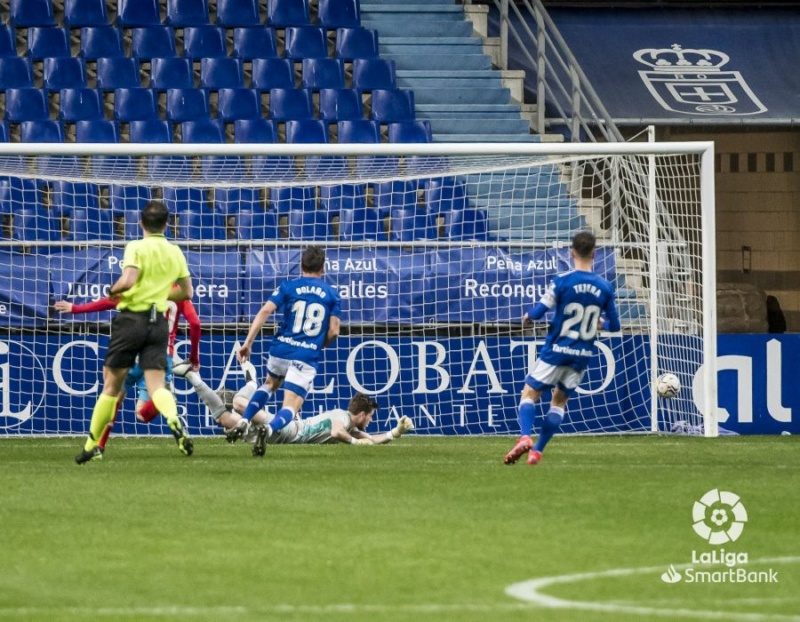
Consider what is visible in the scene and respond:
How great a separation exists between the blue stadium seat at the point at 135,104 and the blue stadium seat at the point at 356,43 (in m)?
2.48

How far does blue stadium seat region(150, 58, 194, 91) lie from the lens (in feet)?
59.2

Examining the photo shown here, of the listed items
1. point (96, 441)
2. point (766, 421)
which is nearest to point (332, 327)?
point (96, 441)

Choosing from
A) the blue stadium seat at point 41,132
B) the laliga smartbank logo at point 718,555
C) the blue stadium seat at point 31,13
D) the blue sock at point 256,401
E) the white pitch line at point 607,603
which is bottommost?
the white pitch line at point 607,603

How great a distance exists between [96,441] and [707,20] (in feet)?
47.6

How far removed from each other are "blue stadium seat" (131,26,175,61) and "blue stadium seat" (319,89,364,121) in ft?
6.48

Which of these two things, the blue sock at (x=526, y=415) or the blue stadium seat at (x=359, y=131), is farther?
the blue stadium seat at (x=359, y=131)

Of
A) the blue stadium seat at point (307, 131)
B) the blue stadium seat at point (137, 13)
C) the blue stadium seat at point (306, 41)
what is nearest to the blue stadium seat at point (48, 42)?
the blue stadium seat at point (137, 13)

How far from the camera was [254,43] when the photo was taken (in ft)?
61.6

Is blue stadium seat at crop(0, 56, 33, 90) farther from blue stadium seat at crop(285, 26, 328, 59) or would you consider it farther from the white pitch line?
the white pitch line

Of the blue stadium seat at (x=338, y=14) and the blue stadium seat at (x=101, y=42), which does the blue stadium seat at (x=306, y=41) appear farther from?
the blue stadium seat at (x=101, y=42)

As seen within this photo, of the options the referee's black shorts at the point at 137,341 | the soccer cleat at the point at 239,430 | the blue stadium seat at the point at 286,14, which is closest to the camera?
the referee's black shorts at the point at 137,341

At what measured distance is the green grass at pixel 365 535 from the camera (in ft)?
16.7

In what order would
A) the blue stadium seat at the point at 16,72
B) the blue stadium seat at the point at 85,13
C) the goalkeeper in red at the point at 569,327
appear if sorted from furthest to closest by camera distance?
1. the blue stadium seat at the point at 85,13
2. the blue stadium seat at the point at 16,72
3. the goalkeeper in red at the point at 569,327

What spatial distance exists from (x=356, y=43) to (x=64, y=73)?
350cm
